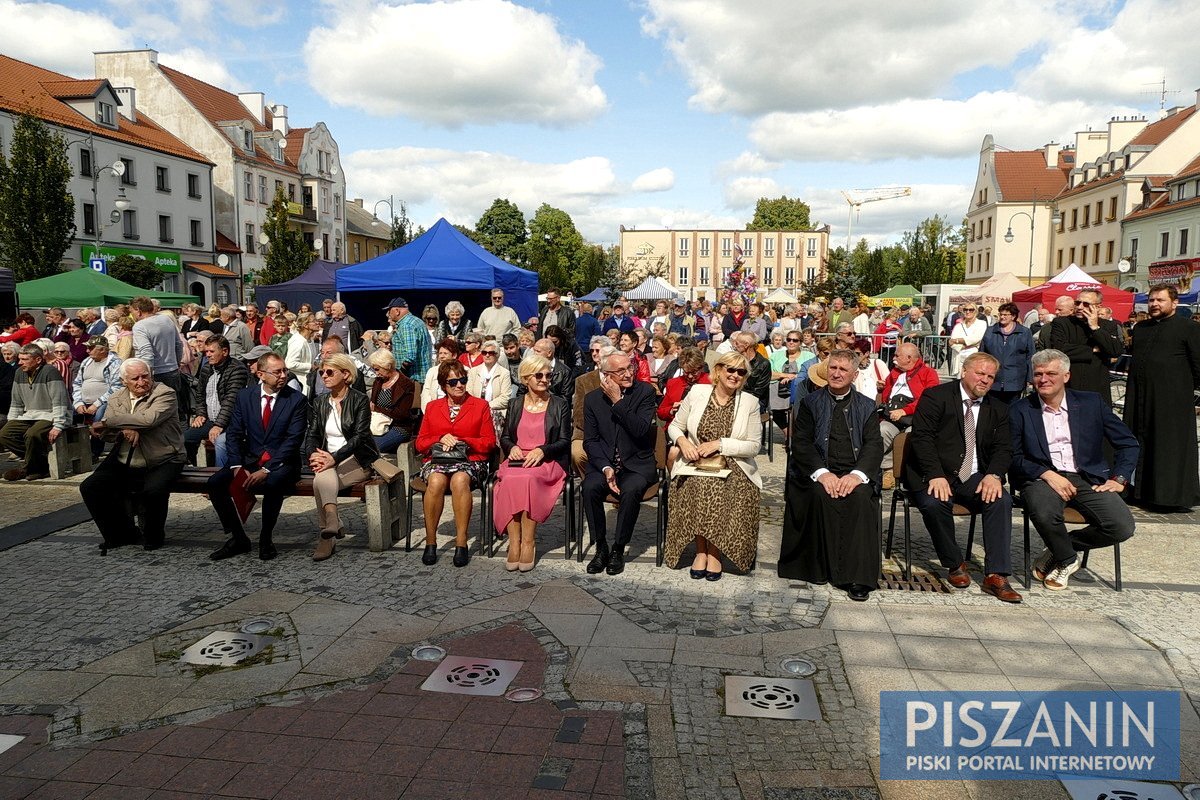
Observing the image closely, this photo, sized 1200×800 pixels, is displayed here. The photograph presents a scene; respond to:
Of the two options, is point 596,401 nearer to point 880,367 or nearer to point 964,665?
point 964,665

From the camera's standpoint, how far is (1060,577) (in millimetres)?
5785

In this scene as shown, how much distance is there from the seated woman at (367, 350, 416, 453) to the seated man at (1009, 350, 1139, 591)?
16.0 ft

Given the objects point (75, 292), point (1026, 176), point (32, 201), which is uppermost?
point (1026, 176)

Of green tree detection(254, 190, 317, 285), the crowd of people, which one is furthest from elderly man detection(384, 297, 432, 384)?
green tree detection(254, 190, 317, 285)

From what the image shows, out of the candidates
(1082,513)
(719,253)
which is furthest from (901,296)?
(719,253)

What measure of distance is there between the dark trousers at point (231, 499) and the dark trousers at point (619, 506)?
236cm

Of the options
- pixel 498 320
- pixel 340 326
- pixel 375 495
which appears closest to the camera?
pixel 375 495

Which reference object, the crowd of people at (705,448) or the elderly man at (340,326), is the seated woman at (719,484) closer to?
the crowd of people at (705,448)

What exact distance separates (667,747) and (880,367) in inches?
272

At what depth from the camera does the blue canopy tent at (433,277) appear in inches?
599

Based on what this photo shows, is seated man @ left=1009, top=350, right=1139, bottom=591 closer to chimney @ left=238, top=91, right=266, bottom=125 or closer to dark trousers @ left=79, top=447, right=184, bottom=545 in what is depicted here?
dark trousers @ left=79, top=447, right=184, bottom=545

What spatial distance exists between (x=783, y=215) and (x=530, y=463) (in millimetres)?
111102

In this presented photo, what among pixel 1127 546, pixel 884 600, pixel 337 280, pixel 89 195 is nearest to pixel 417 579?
pixel 884 600

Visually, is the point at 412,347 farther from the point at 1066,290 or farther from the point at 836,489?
the point at 1066,290
